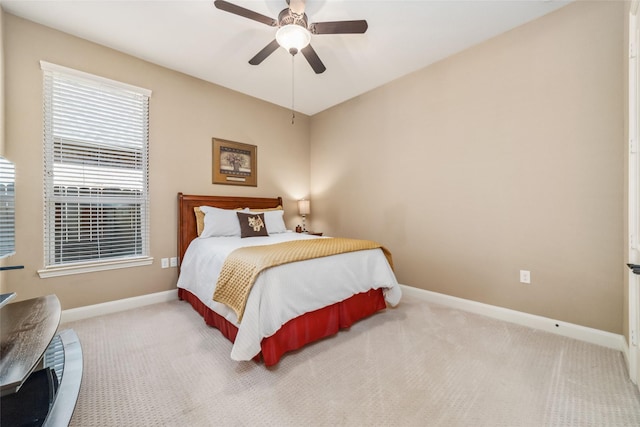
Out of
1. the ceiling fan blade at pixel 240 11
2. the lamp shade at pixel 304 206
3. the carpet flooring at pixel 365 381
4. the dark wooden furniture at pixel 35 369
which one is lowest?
the carpet flooring at pixel 365 381

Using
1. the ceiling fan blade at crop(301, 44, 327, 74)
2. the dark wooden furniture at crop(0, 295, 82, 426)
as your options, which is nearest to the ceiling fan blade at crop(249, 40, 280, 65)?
the ceiling fan blade at crop(301, 44, 327, 74)

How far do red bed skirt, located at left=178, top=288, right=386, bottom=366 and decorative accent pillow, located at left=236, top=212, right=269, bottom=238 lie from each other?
2.91ft


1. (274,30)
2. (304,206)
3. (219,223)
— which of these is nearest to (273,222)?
(219,223)

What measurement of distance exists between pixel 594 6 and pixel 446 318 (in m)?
2.88

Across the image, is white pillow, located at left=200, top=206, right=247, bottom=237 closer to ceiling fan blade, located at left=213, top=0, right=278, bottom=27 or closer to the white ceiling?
the white ceiling

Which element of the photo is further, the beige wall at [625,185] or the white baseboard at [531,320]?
the white baseboard at [531,320]

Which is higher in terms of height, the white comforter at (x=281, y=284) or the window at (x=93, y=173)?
the window at (x=93, y=173)

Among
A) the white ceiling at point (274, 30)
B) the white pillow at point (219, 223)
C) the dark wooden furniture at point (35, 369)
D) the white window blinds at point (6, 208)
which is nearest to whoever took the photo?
the dark wooden furniture at point (35, 369)

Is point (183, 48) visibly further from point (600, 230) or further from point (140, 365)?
point (600, 230)

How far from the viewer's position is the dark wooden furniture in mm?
1013

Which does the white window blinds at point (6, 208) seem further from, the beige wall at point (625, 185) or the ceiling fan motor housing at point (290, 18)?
the beige wall at point (625, 185)

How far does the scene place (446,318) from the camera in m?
2.59

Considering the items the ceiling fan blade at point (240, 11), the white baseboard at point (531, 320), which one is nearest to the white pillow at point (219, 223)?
the ceiling fan blade at point (240, 11)

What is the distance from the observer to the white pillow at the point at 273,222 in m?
3.53
